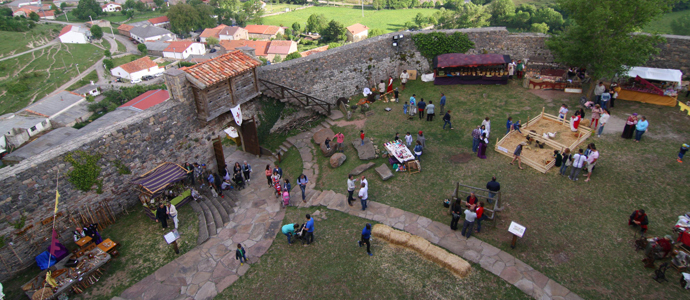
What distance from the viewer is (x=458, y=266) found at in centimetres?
880

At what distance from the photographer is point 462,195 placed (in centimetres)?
1127

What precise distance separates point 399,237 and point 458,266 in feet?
5.75

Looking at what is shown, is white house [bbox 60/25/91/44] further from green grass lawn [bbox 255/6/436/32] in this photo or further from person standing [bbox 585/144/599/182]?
person standing [bbox 585/144/599/182]

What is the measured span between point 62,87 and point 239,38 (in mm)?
47074

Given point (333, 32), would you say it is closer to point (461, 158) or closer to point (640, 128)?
point (461, 158)

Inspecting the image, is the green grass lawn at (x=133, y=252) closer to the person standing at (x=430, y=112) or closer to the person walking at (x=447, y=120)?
the person standing at (x=430, y=112)

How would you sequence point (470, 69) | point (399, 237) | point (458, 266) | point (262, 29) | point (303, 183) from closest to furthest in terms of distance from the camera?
point (458, 266) < point (399, 237) < point (303, 183) < point (470, 69) < point (262, 29)

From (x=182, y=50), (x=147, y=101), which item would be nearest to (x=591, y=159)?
(x=147, y=101)

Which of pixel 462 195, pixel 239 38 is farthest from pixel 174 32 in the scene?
pixel 462 195

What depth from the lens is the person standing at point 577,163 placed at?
11.2 meters

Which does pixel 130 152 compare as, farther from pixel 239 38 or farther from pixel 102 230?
pixel 239 38

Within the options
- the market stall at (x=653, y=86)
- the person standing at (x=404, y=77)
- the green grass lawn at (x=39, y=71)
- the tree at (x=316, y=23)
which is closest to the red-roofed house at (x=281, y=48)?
the tree at (x=316, y=23)

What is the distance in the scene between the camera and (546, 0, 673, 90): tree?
14.3 metres

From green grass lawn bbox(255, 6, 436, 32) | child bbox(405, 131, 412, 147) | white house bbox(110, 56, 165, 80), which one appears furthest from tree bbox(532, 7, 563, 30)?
white house bbox(110, 56, 165, 80)
